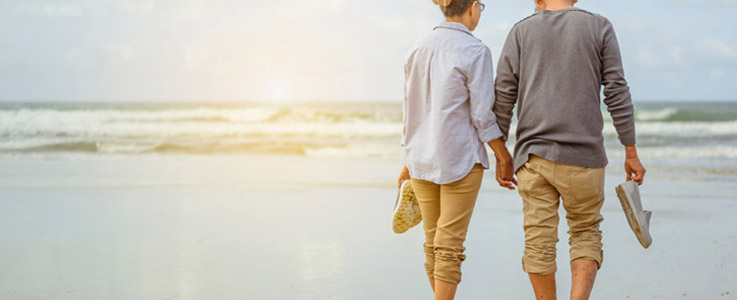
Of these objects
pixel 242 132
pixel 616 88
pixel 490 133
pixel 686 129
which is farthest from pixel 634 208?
pixel 686 129

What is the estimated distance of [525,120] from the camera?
2887 mm

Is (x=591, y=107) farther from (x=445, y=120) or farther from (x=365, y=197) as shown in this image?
(x=365, y=197)

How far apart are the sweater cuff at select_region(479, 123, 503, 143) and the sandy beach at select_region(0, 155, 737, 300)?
3.93 feet

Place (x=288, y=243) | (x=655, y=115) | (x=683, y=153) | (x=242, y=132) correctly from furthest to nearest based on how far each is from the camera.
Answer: (x=655, y=115) → (x=242, y=132) → (x=683, y=153) → (x=288, y=243)

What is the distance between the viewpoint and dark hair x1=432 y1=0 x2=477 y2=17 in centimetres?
284

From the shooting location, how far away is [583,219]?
2.97 meters

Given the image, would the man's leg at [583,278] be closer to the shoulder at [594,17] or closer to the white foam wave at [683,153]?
the shoulder at [594,17]

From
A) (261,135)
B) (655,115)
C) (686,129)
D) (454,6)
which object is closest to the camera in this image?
(454,6)

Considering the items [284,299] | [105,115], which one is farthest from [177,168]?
[105,115]

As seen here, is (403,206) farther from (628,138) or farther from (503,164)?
(628,138)

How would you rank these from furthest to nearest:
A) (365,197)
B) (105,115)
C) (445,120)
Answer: (105,115) → (365,197) → (445,120)

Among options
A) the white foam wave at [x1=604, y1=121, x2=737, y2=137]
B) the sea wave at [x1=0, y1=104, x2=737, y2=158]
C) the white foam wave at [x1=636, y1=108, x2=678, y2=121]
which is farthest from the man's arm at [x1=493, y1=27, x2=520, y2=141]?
the white foam wave at [x1=636, y1=108, x2=678, y2=121]

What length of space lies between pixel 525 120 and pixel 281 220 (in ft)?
10.5

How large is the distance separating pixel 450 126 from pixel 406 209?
1.83ft
